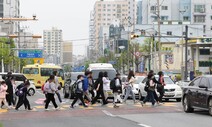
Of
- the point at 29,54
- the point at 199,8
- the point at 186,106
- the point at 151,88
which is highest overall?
the point at 199,8

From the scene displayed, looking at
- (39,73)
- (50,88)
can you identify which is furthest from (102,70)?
(39,73)

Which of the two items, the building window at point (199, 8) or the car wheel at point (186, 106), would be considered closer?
the car wheel at point (186, 106)

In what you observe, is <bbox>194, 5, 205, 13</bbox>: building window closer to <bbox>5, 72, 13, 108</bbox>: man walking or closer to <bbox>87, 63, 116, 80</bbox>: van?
<bbox>87, 63, 116, 80</bbox>: van

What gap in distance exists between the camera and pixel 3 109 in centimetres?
2544

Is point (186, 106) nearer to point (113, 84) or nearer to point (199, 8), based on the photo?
point (113, 84)

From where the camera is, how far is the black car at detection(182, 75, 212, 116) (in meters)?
19.3

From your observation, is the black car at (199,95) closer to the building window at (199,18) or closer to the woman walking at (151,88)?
the woman walking at (151,88)

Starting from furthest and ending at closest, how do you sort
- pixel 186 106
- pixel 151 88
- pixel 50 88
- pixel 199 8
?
A: pixel 199 8 < pixel 151 88 < pixel 50 88 < pixel 186 106

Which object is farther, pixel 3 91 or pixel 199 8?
pixel 199 8

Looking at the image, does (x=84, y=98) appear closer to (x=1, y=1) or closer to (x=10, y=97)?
(x=10, y=97)

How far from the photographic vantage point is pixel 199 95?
20000 millimetres

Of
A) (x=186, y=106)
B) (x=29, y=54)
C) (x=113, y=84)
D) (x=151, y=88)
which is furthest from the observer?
(x=29, y=54)

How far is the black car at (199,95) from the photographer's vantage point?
19312mm

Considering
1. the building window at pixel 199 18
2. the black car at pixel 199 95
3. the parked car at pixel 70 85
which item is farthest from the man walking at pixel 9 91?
the building window at pixel 199 18
